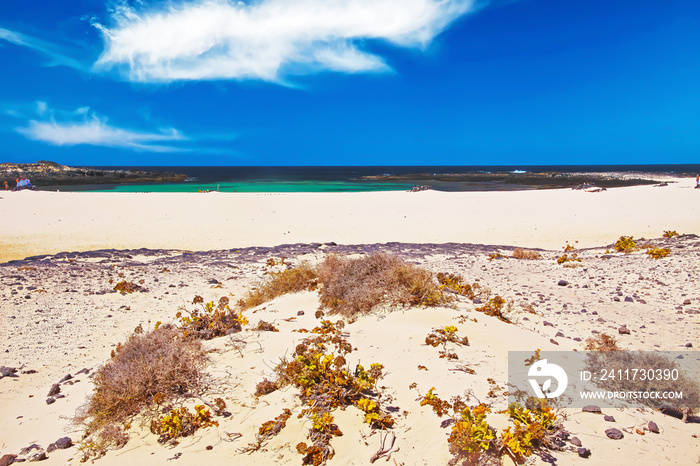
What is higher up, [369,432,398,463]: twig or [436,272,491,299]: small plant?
[436,272,491,299]: small plant

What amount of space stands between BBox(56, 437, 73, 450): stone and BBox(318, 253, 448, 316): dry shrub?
3.42m

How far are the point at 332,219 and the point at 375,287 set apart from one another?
1495cm

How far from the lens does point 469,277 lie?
347 inches

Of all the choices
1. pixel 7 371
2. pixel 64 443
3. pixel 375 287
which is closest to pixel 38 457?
pixel 64 443

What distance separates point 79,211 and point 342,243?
58.7 ft

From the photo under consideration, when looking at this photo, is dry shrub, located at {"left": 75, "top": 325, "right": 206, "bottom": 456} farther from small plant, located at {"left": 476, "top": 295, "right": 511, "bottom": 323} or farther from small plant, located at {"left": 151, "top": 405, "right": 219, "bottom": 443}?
small plant, located at {"left": 476, "top": 295, "right": 511, "bottom": 323}

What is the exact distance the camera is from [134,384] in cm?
375

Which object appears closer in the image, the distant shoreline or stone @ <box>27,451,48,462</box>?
stone @ <box>27,451,48,462</box>

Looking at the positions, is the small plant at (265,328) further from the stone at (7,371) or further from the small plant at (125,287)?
the small plant at (125,287)

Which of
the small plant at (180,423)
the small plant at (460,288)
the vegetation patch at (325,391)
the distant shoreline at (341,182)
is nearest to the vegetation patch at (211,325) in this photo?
the vegetation patch at (325,391)

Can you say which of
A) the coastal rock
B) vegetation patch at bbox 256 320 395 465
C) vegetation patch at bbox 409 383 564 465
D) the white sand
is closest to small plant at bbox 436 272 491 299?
vegetation patch at bbox 256 320 395 465

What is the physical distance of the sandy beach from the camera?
3.12m

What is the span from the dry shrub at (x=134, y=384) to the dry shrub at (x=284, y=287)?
8.75 feet

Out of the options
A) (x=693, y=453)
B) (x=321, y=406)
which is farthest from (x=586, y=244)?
(x=321, y=406)
